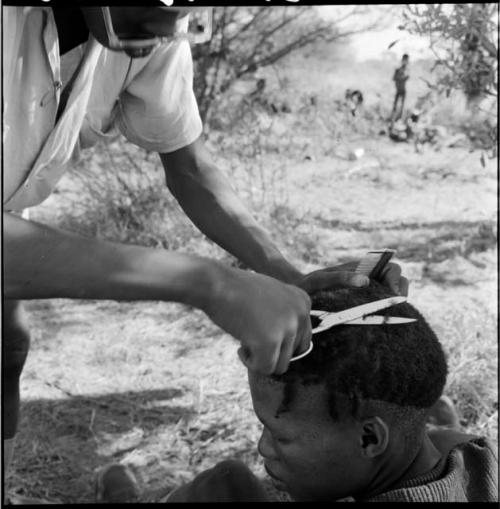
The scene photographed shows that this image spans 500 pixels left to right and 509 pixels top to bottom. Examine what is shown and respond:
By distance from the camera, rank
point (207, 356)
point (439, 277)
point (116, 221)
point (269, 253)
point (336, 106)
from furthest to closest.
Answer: point (336, 106) → point (116, 221) → point (439, 277) → point (207, 356) → point (269, 253)

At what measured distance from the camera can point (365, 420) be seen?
5.25 feet

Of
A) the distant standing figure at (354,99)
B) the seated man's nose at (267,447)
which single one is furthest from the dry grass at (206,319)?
the seated man's nose at (267,447)

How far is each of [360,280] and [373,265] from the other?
0.23 feet

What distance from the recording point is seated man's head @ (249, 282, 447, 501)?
5.19ft

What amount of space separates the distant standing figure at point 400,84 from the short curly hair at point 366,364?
4.22m

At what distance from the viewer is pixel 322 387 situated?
1.60 meters

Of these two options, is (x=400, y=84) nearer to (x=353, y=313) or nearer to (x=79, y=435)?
(x=79, y=435)

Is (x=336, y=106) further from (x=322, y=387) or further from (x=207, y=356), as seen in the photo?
(x=322, y=387)

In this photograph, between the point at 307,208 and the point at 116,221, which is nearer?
the point at 116,221

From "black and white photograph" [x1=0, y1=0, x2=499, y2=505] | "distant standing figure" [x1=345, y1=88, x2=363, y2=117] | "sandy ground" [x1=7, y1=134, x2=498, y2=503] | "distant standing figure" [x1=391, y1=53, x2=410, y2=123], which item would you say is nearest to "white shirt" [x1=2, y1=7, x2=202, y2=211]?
"black and white photograph" [x1=0, y1=0, x2=499, y2=505]

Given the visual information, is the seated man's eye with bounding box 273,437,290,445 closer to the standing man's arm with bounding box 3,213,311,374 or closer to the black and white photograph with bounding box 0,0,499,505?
the black and white photograph with bounding box 0,0,499,505

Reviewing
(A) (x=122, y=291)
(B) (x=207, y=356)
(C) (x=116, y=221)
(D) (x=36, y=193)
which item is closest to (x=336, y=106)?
(C) (x=116, y=221)

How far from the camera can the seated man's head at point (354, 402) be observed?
1582 millimetres

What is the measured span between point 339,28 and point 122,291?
498 cm
